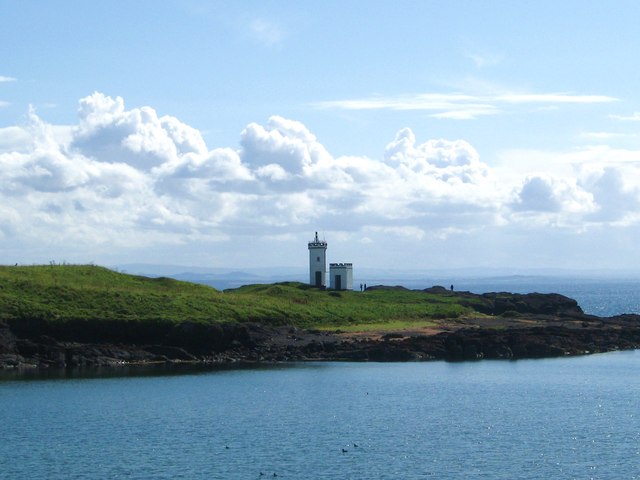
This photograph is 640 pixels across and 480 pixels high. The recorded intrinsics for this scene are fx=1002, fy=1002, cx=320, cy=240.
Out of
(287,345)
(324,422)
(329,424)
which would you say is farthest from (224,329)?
(329,424)

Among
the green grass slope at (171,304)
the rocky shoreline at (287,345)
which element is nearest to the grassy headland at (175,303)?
the green grass slope at (171,304)

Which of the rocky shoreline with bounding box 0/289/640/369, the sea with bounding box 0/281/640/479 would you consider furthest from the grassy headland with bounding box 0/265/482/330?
the sea with bounding box 0/281/640/479

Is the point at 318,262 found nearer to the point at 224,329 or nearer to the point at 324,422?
the point at 224,329

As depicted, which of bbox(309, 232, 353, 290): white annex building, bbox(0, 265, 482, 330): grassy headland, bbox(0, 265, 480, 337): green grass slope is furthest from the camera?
bbox(309, 232, 353, 290): white annex building

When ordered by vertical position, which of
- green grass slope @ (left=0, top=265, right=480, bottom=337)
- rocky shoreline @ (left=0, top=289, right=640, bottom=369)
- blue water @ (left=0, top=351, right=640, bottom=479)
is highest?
green grass slope @ (left=0, top=265, right=480, bottom=337)

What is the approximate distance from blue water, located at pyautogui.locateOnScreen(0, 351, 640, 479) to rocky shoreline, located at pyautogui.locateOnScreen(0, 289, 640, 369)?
721cm

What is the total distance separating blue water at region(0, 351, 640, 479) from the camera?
49.4m

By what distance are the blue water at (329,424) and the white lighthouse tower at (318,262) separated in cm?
5572

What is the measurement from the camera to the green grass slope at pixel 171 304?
9331cm

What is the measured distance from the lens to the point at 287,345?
95.7 meters

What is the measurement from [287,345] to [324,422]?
34.5 meters

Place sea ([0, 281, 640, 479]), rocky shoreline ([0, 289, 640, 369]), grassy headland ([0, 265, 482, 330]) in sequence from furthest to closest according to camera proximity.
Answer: grassy headland ([0, 265, 482, 330]) < rocky shoreline ([0, 289, 640, 369]) < sea ([0, 281, 640, 479])

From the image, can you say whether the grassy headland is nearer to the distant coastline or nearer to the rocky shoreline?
the distant coastline

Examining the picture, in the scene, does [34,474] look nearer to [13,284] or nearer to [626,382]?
[626,382]
